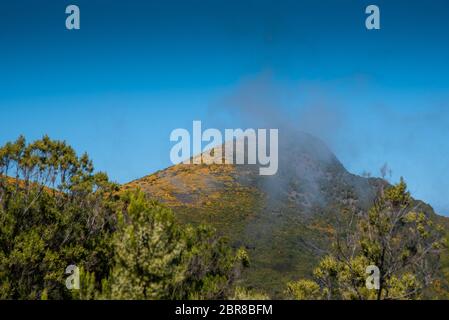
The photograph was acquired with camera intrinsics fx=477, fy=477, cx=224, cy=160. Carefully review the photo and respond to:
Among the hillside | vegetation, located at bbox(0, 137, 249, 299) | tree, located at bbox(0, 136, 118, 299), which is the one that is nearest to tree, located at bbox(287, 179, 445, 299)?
vegetation, located at bbox(0, 137, 249, 299)

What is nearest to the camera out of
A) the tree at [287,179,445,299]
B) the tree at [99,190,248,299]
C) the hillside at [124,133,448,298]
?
the tree at [99,190,248,299]

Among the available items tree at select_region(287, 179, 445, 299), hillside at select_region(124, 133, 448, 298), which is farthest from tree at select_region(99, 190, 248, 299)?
hillside at select_region(124, 133, 448, 298)

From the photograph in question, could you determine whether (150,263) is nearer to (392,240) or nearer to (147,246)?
(147,246)

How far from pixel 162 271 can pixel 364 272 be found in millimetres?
14617

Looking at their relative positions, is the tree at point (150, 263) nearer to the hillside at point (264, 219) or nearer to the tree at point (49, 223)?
the tree at point (49, 223)

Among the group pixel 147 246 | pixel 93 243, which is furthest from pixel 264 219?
pixel 147 246

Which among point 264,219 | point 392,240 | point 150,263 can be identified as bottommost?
point 150,263

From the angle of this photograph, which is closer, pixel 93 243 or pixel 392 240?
pixel 392 240

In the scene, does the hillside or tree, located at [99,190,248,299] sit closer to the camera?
tree, located at [99,190,248,299]

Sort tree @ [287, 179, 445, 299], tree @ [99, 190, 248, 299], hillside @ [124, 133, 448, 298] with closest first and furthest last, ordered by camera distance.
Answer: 1. tree @ [99, 190, 248, 299]
2. tree @ [287, 179, 445, 299]
3. hillside @ [124, 133, 448, 298]

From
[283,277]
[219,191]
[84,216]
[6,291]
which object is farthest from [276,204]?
[6,291]

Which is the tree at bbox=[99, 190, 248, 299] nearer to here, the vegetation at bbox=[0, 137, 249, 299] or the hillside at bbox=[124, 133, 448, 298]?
the vegetation at bbox=[0, 137, 249, 299]
